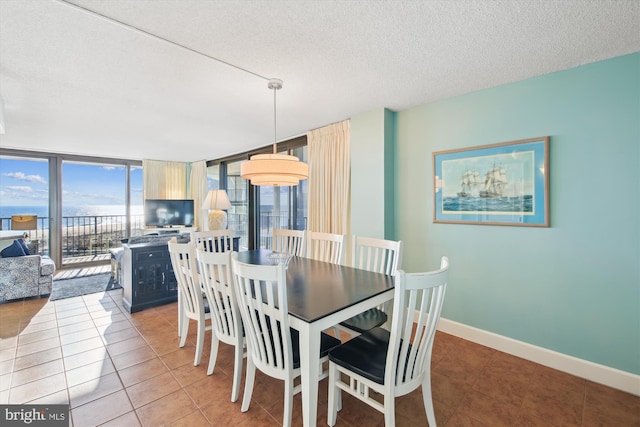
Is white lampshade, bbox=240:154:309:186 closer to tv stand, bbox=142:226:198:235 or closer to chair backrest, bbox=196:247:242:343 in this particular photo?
chair backrest, bbox=196:247:242:343

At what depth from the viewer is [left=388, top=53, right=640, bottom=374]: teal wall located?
82.1 inches

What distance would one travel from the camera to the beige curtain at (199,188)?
22.1 feet

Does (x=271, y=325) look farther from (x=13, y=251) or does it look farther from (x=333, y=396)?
(x=13, y=251)

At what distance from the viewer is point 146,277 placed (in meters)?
3.63

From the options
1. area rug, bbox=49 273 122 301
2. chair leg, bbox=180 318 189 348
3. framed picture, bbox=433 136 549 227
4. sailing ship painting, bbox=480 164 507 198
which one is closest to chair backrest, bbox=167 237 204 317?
chair leg, bbox=180 318 189 348

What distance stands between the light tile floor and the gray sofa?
1.17 m

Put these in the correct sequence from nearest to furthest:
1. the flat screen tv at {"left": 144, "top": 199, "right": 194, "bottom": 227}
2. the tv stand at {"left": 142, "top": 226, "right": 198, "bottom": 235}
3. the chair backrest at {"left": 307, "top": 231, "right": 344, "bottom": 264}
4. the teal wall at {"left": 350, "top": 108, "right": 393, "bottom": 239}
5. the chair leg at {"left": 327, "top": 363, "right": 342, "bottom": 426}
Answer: the chair leg at {"left": 327, "top": 363, "right": 342, "bottom": 426}, the chair backrest at {"left": 307, "top": 231, "right": 344, "bottom": 264}, the teal wall at {"left": 350, "top": 108, "right": 393, "bottom": 239}, the tv stand at {"left": 142, "top": 226, "right": 198, "bottom": 235}, the flat screen tv at {"left": 144, "top": 199, "right": 194, "bottom": 227}

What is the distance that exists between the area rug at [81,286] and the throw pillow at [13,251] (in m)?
0.73

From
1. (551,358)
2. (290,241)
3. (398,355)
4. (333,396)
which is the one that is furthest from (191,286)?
(551,358)

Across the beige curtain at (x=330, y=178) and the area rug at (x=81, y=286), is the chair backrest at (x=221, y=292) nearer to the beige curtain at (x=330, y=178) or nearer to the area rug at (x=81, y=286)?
the beige curtain at (x=330, y=178)

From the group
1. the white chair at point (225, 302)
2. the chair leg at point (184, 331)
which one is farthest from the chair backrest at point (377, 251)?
the chair leg at point (184, 331)

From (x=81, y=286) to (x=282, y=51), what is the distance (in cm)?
500

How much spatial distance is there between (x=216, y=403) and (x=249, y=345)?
559mm

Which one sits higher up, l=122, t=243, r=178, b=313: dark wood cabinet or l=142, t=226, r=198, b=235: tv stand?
l=142, t=226, r=198, b=235: tv stand
